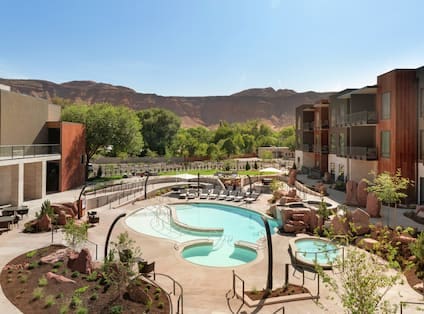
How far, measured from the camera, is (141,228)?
18.2 metres

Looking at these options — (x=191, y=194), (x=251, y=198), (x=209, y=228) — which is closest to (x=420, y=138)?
(x=251, y=198)

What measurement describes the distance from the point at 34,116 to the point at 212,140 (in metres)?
57.0

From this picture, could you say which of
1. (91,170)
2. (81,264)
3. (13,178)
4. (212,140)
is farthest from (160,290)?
(212,140)

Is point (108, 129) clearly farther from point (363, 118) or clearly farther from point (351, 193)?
point (363, 118)

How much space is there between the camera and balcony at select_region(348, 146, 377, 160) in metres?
24.4

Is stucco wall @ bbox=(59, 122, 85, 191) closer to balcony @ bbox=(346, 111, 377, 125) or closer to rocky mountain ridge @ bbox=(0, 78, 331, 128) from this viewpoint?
balcony @ bbox=(346, 111, 377, 125)

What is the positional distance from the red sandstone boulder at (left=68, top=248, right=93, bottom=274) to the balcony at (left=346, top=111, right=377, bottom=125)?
22.7 meters

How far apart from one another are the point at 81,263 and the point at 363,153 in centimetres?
2269

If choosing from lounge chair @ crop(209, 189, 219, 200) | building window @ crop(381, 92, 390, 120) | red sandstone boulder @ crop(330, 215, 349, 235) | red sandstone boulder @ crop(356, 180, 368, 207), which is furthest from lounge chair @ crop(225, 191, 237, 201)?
building window @ crop(381, 92, 390, 120)

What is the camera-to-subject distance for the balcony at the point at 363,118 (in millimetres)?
24484

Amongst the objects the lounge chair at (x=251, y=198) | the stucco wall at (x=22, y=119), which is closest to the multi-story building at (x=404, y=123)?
the lounge chair at (x=251, y=198)

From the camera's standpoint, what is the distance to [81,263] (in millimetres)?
10586

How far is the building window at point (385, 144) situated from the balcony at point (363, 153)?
0.84 metres

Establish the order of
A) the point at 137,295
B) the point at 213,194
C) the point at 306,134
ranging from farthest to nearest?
the point at 306,134 < the point at 213,194 < the point at 137,295
